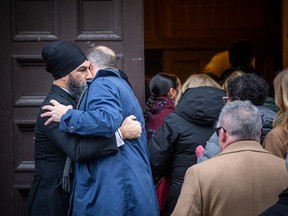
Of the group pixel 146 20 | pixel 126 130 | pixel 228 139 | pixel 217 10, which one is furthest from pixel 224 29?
pixel 228 139

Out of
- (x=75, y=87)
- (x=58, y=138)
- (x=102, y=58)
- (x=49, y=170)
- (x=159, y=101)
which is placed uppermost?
(x=102, y=58)

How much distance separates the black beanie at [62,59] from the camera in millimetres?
4855

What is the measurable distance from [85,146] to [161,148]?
0.82m

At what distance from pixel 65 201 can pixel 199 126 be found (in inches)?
42.6

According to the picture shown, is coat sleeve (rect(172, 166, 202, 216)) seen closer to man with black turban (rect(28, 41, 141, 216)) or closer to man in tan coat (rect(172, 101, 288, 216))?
man in tan coat (rect(172, 101, 288, 216))

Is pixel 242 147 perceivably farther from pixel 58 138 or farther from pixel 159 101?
pixel 159 101

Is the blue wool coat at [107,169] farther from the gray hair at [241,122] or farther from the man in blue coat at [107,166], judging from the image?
the gray hair at [241,122]

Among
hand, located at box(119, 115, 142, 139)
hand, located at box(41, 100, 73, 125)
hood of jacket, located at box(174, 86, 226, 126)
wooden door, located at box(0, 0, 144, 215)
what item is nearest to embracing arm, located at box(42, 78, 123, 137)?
hand, located at box(41, 100, 73, 125)

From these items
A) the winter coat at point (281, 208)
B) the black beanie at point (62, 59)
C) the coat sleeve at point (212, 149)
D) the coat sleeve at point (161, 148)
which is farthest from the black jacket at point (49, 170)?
the winter coat at point (281, 208)

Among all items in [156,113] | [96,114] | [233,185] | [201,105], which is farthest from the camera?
[156,113]

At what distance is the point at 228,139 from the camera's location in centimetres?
396

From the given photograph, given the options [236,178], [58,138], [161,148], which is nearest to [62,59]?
[58,138]

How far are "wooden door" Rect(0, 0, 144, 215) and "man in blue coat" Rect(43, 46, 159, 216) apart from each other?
1.05 m

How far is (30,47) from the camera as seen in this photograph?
5777 mm
